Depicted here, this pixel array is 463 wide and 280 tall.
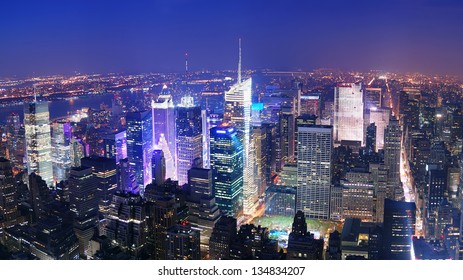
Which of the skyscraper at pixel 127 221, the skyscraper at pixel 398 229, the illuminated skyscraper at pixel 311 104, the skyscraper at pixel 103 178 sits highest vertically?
the illuminated skyscraper at pixel 311 104

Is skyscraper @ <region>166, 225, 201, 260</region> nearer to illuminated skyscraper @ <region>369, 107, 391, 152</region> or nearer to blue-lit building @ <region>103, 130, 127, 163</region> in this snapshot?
blue-lit building @ <region>103, 130, 127, 163</region>

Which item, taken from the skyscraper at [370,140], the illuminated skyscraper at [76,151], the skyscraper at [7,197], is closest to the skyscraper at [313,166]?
the skyscraper at [370,140]

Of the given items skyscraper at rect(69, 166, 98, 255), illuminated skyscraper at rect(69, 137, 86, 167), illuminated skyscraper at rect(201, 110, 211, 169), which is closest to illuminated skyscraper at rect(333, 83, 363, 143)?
illuminated skyscraper at rect(201, 110, 211, 169)

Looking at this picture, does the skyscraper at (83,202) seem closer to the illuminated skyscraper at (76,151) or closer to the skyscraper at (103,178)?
the skyscraper at (103,178)

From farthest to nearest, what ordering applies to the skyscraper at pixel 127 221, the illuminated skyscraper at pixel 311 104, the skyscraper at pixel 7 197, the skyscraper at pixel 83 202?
the illuminated skyscraper at pixel 311 104, the skyscraper at pixel 7 197, the skyscraper at pixel 83 202, the skyscraper at pixel 127 221

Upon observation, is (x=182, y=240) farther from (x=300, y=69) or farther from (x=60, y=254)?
(x=300, y=69)
